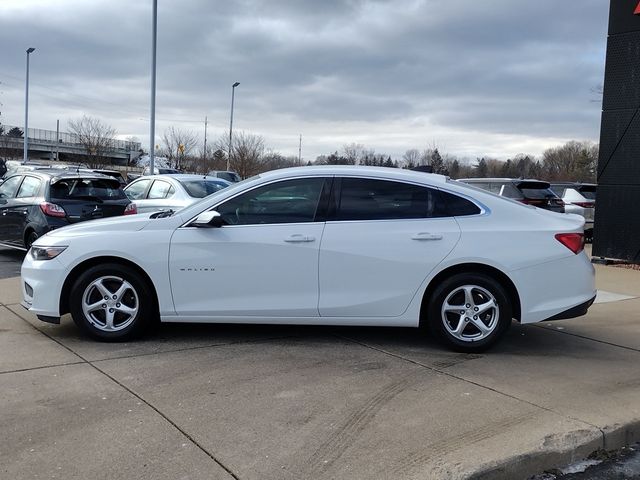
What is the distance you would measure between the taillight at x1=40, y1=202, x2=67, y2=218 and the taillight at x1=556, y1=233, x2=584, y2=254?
24.6 feet

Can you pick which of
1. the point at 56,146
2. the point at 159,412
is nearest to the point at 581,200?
the point at 159,412

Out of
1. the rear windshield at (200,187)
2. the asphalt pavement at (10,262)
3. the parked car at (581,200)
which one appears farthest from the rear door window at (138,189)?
the parked car at (581,200)

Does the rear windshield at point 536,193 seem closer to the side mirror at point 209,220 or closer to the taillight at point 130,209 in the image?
the taillight at point 130,209

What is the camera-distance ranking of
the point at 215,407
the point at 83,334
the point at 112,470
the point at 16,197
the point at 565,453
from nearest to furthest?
the point at 112,470
the point at 565,453
the point at 215,407
the point at 83,334
the point at 16,197

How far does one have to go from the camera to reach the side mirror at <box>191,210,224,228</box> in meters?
5.29

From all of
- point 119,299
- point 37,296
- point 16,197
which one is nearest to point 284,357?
point 119,299

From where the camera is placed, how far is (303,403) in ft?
13.8

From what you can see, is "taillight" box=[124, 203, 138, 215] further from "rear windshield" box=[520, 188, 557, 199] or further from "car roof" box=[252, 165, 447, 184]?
"rear windshield" box=[520, 188, 557, 199]

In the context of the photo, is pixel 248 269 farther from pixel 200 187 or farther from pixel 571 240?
pixel 200 187

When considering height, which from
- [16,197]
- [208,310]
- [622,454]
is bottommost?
[622,454]

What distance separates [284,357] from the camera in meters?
5.20

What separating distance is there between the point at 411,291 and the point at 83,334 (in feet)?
9.91

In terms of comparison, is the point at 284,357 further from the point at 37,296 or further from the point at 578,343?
the point at 578,343

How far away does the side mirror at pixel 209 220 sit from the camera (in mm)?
5285
